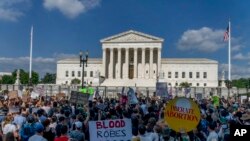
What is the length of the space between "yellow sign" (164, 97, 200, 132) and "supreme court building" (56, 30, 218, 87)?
84415mm

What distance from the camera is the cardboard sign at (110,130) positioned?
7602 millimetres

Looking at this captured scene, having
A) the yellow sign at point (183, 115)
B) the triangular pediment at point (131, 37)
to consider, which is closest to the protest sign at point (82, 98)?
the yellow sign at point (183, 115)

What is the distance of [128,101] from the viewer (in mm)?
20297

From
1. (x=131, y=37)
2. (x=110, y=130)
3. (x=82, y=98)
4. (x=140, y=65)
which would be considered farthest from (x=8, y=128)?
(x=140, y=65)

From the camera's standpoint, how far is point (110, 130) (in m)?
7.70

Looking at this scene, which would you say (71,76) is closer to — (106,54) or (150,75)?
(106,54)

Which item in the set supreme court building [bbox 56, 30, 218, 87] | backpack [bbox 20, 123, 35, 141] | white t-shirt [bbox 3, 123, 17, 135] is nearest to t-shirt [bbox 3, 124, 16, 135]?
white t-shirt [bbox 3, 123, 17, 135]

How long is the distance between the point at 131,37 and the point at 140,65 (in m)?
7.83

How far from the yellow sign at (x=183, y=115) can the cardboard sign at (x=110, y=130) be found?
94 centimetres

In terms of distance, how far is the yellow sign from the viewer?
799 cm

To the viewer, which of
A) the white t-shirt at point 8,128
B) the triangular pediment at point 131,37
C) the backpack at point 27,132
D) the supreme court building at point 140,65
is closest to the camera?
the white t-shirt at point 8,128

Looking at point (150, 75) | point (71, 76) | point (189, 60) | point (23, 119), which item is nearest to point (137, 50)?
point (150, 75)

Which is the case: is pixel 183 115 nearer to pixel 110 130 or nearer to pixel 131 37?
pixel 110 130

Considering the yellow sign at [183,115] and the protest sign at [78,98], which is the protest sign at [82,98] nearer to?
the protest sign at [78,98]
